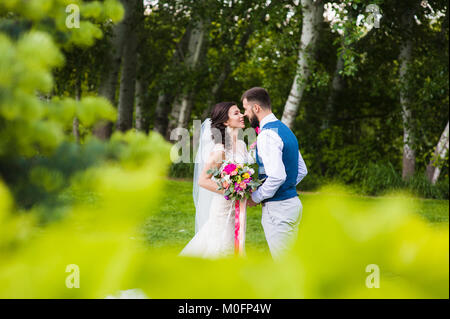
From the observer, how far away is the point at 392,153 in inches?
635

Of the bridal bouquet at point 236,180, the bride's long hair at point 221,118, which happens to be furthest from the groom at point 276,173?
the bride's long hair at point 221,118

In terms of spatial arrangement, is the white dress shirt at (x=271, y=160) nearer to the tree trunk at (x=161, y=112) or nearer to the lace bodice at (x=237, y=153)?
the lace bodice at (x=237, y=153)

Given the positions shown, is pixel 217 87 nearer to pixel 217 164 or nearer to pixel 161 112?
pixel 161 112

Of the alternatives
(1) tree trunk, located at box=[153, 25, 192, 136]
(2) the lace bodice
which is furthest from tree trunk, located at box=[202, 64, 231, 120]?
(2) the lace bodice

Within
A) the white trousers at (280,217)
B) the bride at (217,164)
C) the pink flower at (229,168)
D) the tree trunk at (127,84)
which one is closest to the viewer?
the white trousers at (280,217)

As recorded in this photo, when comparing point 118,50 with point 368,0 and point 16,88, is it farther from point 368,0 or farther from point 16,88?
point 16,88

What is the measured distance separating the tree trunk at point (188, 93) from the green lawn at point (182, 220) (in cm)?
384

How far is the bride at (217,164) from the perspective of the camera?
484 cm

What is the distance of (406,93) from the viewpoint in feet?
43.8

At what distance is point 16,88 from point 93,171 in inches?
7.0

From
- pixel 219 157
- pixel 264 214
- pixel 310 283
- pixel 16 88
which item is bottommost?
pixel 264 214

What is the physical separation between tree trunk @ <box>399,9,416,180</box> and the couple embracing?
954 cm
